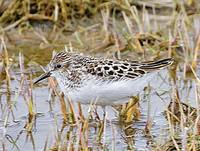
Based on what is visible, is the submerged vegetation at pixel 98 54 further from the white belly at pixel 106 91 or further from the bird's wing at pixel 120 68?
the bird's wing at pixel 120 68

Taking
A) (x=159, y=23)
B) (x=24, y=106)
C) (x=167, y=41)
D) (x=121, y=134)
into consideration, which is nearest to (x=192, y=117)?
(x=121, y=134)

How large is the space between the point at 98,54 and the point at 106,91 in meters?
2.37

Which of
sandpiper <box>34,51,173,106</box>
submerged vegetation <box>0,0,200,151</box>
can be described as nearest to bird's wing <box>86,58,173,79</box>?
sandpiper <box>34,51,173,106</box>

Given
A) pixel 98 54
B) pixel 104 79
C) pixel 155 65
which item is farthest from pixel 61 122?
pixel 98 54

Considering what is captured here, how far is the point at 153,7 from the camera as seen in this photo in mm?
9180

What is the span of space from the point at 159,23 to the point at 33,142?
138 inches

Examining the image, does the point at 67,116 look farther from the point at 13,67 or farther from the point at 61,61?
the point at 13,67

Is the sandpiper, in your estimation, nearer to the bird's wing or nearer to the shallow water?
the bird's wing

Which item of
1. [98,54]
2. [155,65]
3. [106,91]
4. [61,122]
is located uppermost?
[98,54]

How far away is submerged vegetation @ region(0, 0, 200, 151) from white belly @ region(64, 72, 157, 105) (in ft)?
0.45

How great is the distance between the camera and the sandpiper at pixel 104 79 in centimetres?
602

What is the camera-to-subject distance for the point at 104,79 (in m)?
6.07

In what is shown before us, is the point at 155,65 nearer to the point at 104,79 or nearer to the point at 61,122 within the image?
the point at 104,79

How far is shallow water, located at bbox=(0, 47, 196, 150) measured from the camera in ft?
19.4
